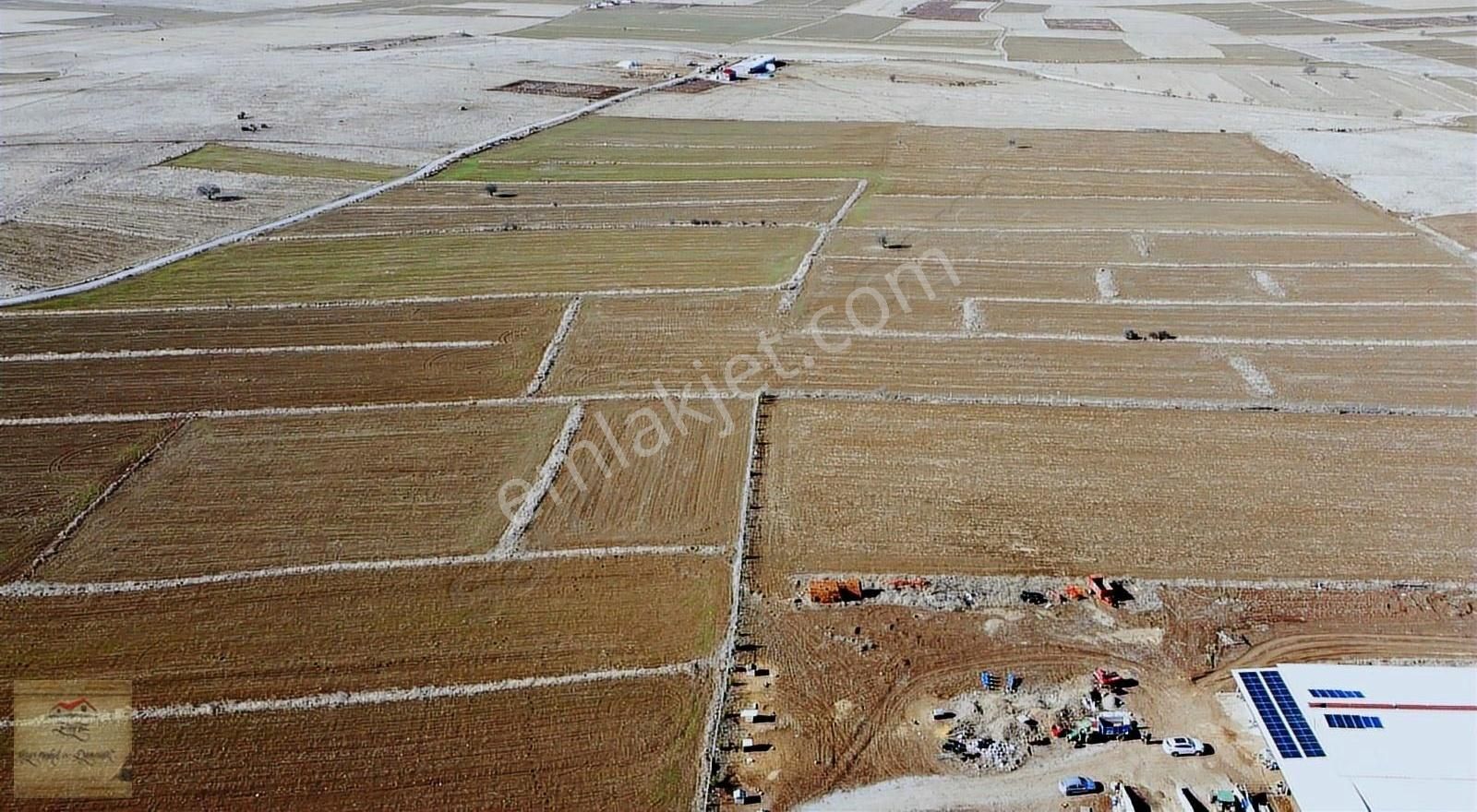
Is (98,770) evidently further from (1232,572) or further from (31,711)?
(1232,572)

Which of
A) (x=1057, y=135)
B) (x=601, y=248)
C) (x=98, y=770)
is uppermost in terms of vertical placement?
(x=1057, y=135)

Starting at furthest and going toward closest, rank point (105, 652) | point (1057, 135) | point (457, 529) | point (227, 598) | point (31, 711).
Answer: point (1057, 135) < point (457, 529) < point (227, 598) < point (105, 652) < point (31, 711)

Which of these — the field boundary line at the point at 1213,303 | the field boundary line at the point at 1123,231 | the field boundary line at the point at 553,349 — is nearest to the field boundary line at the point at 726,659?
the field boundary line at the point at 553,349

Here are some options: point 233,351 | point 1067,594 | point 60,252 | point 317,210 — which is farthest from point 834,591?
point 60,252

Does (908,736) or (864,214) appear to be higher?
(864,214)

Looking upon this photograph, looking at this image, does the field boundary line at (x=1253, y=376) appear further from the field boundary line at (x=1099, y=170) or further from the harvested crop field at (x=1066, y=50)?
the harvested crop field at (x=1066, y=50)

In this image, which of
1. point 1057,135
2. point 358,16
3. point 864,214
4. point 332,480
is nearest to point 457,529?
point 332,480

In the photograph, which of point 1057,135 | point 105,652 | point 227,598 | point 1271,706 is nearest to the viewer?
point 1271,706
